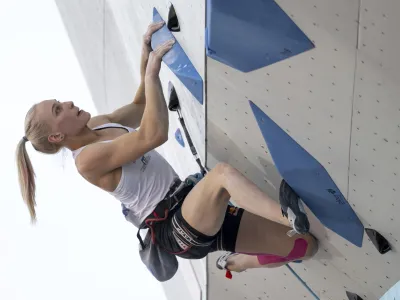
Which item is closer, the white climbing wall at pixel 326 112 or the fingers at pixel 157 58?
the white climbing wall at pixel 326 112

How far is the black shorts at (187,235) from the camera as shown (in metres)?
1.77

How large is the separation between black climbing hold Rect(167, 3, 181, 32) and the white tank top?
0.36 m

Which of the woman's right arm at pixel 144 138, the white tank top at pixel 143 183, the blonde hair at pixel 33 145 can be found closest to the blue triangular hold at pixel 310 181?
the woman's right arm at pixel 144 138

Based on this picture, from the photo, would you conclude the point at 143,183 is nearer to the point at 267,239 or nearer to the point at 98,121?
the point at 98,121

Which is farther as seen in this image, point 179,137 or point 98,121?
point 179,137

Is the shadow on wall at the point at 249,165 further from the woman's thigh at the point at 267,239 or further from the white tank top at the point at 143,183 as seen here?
the white tank top at the point at 143,183

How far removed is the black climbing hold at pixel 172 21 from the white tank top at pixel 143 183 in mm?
360

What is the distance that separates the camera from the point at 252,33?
1.40 meters

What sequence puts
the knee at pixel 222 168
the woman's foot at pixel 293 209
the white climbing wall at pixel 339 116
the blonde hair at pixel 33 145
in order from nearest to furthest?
the white climbing wall at pixel 339 116 → the woman's foot at pixel 293 209 → the knee at pixel 222 168 → the blonde hair at pixel 33 145

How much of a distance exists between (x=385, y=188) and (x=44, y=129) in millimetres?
959

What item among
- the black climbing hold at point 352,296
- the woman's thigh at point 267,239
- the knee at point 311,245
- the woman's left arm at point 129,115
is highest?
the woman's left arm at point 129,115

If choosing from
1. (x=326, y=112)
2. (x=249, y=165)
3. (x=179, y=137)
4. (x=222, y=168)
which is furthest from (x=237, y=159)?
(x=326, y=112)

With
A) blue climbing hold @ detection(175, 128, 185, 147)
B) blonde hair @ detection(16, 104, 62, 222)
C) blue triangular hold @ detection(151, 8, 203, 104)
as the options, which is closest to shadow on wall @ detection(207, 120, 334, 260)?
blue triangular hold @ detection(151, 8, 203, 104)

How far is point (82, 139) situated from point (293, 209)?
2.16ft
